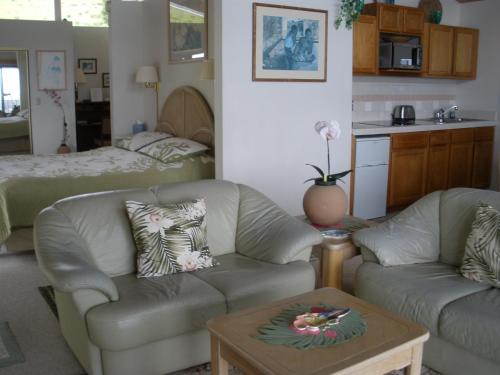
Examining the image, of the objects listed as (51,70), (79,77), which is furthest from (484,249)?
(79,77)

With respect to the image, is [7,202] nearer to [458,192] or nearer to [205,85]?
[205,85]

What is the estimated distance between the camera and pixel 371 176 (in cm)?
561

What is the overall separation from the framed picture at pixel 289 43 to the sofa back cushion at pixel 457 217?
2.00 m

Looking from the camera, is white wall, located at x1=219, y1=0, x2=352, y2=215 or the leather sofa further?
white wall, located at x1=219, y1=0, x2=352, y2=215

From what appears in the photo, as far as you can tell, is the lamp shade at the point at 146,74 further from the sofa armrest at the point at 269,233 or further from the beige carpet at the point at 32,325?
the sofa armrest at the point at 269,233

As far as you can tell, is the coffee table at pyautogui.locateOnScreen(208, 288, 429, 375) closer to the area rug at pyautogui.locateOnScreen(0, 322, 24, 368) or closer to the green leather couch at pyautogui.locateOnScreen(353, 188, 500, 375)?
the green leather couch at pyautogui.locateOnScreen(353, 188, 500, 375)

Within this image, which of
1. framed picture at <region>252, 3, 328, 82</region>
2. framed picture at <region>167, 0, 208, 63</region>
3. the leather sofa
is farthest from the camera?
framed picture at <region>167, 0, 208, 63</region>

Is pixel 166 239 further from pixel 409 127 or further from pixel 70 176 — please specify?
pixel 409 127

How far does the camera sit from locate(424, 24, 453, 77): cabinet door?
20.9 ft

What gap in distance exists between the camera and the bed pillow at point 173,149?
5.25m

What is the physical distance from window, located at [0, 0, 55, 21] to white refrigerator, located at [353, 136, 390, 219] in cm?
579

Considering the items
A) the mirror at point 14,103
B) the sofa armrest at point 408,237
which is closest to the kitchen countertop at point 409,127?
the sofa armrest at point 408,237

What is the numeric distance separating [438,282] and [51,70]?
710 cm

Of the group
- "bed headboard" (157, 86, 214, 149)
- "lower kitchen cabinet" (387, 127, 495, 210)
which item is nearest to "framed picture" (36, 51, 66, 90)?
"bed headboard" (157, 86, 214, 149)
